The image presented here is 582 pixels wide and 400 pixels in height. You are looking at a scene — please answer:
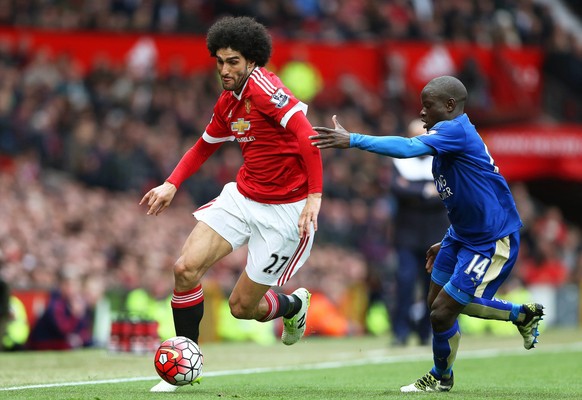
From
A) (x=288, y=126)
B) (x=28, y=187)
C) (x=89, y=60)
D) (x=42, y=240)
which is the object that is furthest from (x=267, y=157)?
(x=89, y=60)

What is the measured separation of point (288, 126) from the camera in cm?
887

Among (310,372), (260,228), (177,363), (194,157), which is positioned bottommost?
(310,372)

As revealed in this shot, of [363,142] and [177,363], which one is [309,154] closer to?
[363,142]

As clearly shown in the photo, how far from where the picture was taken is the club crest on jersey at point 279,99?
29.2 feet

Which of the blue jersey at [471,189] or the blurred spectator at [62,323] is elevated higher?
the blue jersey at [471,189]

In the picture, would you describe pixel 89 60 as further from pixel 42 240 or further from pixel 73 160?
pixel 42 240

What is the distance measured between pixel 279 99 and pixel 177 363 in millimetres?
1999

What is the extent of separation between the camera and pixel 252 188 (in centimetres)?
935

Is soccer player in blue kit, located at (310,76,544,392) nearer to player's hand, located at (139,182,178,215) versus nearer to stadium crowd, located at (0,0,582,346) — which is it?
player's hand, located at (139,182,178,215)

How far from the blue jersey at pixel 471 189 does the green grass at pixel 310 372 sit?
45.9 inches

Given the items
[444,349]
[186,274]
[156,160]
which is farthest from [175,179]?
[156,160]

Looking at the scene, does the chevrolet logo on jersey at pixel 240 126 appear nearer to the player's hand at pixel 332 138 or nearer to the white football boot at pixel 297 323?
the player's hand at pixel 332 138

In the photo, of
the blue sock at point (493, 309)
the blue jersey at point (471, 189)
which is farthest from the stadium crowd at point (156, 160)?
the blue jersey at point (471, 189)

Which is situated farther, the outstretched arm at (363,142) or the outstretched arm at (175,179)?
the outstretched arm at (175,179)
